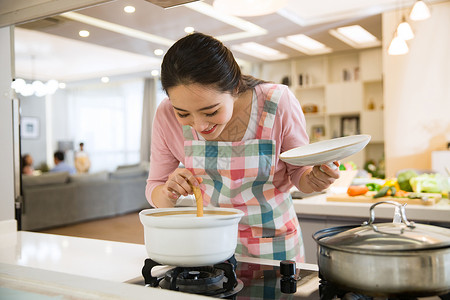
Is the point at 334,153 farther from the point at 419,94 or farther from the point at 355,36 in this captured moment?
the point at 355,36

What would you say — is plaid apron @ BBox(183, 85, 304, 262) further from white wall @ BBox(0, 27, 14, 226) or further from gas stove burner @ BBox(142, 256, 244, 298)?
white wall @ BBox(0, 27, 14, 226)

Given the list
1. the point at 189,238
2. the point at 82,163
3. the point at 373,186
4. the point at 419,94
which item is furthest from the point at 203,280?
the point at 82,163

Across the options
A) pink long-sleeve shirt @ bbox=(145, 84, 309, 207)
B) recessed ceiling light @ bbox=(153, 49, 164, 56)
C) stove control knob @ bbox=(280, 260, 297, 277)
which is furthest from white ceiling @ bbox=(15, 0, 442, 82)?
stove control knob @ bbox=(280, 260, 297, 277)

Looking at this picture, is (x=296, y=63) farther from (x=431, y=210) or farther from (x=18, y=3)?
(x=18, y=3)

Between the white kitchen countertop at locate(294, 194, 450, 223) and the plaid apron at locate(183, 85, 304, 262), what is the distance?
0.89 metres

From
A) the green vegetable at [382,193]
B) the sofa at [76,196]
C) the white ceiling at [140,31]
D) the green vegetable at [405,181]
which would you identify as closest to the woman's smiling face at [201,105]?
the white ceiling at [140,31]

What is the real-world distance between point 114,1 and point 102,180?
17.2 feet

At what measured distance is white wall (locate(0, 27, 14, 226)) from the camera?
1.57 meters

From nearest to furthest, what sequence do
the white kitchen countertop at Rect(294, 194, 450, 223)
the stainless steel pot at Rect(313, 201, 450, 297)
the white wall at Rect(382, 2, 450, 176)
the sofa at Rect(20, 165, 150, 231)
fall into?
the stainless steel pot at Rect(313, 201, 450, 297), the white kitchen countertop at Rect(294, 194, 450, 223), the white wall at Rect(382, 2, 450, 176), the sofa at Rect(20, 165, 150, 231)

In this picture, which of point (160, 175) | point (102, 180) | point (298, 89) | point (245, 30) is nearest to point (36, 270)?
point (160, 175)

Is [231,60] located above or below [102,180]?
above

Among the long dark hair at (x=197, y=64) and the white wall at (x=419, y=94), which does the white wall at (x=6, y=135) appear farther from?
the white wall at (x=419, y=94)

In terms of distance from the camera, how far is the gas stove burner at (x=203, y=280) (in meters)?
0.74

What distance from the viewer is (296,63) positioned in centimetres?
731
